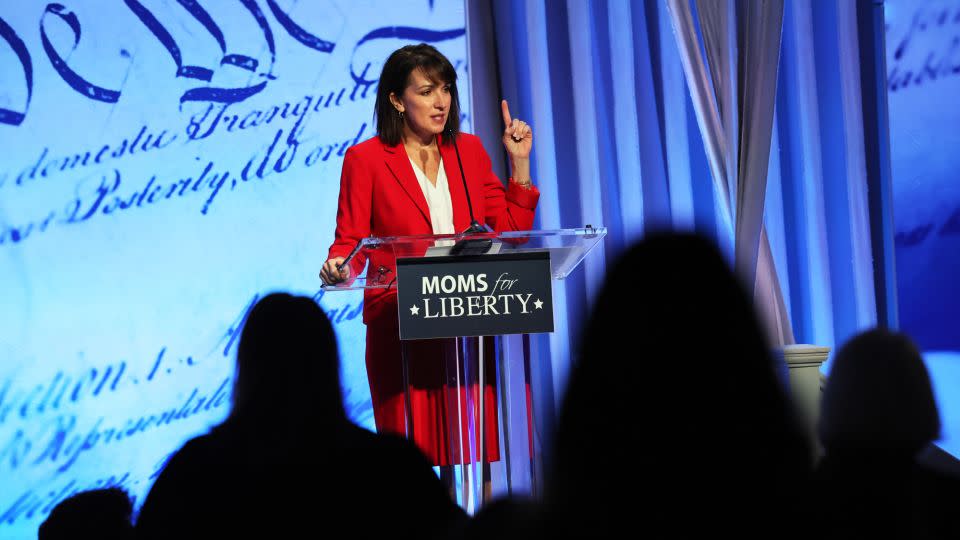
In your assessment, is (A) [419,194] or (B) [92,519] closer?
(B) [92,519]

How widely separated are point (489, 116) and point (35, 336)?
2.05m

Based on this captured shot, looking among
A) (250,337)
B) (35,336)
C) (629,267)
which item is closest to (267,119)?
(35,336)

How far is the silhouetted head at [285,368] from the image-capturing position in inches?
50.8

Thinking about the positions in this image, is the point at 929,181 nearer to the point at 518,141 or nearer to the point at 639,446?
the point at 518,141

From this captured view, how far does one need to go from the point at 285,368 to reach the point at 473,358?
1.18m

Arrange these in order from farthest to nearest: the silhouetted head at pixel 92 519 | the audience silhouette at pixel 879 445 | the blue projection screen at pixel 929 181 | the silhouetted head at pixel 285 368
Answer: the blue projection screen at pixel 929 181 < the silhouetted head at pixel 92 519 < the silhouetted head at pixel 285 368 < the audience silhouette at pixel 879 445

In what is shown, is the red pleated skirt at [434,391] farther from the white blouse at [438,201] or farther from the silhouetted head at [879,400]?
the silhouetted head at [879,400]

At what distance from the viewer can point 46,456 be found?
13.3ft

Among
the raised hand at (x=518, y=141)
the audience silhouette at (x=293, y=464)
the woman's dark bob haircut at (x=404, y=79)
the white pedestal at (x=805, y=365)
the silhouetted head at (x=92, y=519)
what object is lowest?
the white pedestal at (x=805, y=365)

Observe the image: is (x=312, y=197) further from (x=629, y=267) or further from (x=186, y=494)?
(x=629, y=267)

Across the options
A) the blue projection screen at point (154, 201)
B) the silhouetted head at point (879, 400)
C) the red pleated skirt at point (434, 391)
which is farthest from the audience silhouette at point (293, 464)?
the blue projection screen at point (154, 201)

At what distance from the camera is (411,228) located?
9.18ft

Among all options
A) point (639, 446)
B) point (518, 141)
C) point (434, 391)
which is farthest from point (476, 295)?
point (639, 446)

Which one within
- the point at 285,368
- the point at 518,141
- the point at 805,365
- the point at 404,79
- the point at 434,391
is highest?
the point at 404,79
